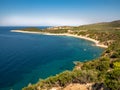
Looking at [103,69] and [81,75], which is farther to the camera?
[103,69]

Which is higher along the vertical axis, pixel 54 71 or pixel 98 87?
pixel 98 87

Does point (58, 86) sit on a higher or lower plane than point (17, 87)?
higher

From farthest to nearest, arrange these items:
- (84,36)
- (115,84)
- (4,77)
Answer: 1. (84,36)
2. (4,77)
3. (115,84)

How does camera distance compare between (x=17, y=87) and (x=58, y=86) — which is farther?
(x=17, y=87)

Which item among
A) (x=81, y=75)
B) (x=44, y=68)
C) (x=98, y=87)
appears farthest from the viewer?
(x=44, y=68)

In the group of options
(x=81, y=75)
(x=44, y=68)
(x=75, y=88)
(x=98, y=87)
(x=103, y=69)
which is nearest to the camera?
(x=98, y=87)

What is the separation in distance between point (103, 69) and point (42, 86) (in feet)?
53.4

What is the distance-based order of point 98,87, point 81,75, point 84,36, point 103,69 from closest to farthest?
point 98,87
point 81,75
point 103,69
point 84,36

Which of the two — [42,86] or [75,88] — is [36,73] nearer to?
[42,86]

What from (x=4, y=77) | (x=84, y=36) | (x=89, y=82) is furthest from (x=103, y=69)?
(x=84, y=36)

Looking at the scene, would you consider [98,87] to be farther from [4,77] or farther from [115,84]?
[4,77]

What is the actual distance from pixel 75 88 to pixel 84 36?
463 ft

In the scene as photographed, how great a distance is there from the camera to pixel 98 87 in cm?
2842

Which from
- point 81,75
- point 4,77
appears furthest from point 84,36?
point 81,75
